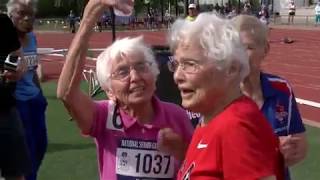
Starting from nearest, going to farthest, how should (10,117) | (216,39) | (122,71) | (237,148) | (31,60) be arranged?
(237,148)
(216,39)
(122,71)
(10,117)
(31,60)

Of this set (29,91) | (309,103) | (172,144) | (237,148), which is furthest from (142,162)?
(309,103)

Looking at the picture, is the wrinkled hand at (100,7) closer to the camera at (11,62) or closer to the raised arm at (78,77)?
the raised arm at (78,77)

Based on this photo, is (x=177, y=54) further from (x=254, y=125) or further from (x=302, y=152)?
(x=302, y=152)

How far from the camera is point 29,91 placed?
234 inches

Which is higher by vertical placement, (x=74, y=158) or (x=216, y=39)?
(x=216, y=39)

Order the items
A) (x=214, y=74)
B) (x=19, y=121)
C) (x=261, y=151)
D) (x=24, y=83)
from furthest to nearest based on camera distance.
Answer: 1. (x=24, y=83)
2. (x=19, y=121)
3. (x=214, y=74)
4. (x=261, y=151)

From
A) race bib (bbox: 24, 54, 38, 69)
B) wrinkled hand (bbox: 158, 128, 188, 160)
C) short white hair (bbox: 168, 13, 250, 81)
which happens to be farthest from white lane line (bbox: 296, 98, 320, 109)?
short white hair (bbox: 168, 13, 250, 81)

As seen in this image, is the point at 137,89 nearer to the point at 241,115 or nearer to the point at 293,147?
the point at 293,147

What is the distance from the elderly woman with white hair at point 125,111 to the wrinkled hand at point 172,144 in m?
0.01

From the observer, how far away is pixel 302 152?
11.1 ft

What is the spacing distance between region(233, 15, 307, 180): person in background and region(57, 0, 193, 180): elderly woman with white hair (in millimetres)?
408

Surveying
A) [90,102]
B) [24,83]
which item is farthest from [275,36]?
[90,102]

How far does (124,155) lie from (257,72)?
2.59 ft

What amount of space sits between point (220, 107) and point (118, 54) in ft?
3.18
